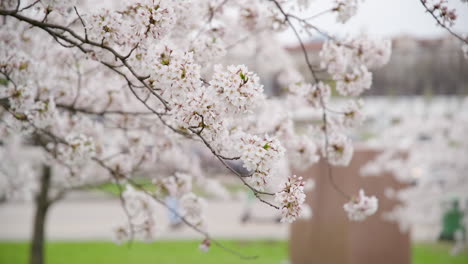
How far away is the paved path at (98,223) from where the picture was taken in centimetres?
1075

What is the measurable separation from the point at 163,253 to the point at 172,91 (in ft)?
24.2

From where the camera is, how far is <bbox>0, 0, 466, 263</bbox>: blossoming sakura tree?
1.92 meters

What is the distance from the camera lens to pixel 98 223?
12.5m

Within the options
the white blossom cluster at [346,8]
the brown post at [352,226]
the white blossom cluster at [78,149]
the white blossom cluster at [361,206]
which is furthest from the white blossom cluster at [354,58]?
the brown post at [352,226]

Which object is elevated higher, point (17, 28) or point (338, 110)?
point (17, 28)

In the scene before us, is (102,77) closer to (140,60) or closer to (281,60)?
(140,60)

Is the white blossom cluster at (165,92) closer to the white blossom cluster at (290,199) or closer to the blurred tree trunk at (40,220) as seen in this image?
the white blossom cluster at (290,199)

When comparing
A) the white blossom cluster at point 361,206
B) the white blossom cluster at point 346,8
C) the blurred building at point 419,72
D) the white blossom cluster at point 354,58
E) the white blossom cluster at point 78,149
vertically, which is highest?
the blurred building at point 419,72

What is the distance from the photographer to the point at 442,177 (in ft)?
26.7

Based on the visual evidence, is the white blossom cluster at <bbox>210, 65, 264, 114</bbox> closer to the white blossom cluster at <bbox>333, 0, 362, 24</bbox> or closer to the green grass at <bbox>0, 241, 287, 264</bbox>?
the white blossom cluster at <bbox>333, 0, 362, 24</bbox>

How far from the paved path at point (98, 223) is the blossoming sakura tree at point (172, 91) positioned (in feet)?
17.8

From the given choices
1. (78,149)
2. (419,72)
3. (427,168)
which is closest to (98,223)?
(427,168)

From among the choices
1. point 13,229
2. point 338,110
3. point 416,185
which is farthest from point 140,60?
point 13,229

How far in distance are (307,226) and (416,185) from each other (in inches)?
81.8
